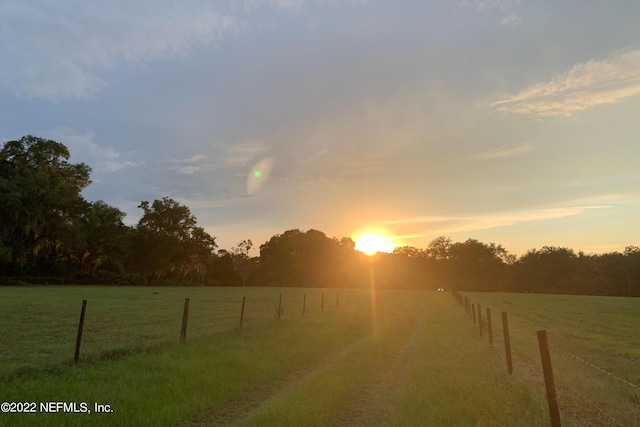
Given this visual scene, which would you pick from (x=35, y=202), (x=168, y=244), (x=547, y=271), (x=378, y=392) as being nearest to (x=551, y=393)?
(x=378, y=392)

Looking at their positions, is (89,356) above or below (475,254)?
below

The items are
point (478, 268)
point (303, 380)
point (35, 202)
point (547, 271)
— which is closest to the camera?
point (303, 380)

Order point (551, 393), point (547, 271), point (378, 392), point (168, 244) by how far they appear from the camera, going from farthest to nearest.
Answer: point (547, 271) → point (168, 244) → point (378, 392) → point (551, 393)

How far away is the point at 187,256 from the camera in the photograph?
286ft

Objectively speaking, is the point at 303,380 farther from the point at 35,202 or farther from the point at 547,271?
the point at 547,271

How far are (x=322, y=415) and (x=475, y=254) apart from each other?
142 metres

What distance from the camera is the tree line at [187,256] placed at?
55.5 meters

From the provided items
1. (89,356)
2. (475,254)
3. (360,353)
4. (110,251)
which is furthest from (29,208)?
(475,254)

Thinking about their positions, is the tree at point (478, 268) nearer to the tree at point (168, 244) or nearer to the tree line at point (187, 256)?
the tree line at point (187, 256)

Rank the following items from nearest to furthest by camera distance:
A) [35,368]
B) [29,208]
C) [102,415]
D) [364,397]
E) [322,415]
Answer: [102,415] → [322,415] → [364,397] → [35,368] → [29,208]

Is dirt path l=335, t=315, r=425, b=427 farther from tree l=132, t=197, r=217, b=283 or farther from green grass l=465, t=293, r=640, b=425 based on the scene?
tree l=132, t=197, r=217, b=283

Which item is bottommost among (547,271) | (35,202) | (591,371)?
(591,371)

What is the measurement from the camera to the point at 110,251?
72125 millimetres

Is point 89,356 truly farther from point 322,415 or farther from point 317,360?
point 322,415
